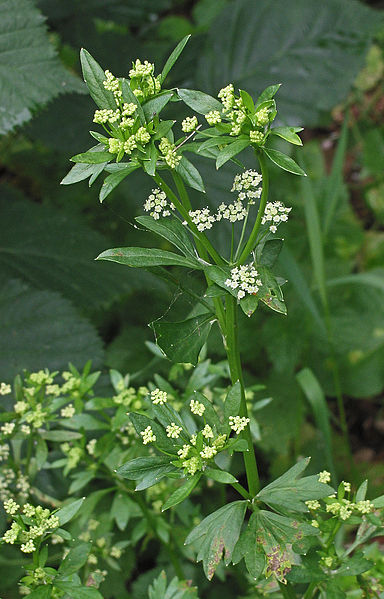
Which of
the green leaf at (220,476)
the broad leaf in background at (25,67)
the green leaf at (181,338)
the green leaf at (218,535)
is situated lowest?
the green leaf at (218,535)

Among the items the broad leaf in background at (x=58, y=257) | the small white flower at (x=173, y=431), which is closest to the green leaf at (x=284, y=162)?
the small white flower at (x=173, y=431)

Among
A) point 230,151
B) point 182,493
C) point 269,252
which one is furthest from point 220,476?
point 230,151

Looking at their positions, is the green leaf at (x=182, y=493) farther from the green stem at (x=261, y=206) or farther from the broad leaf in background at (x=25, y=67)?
the broad leaf in background at (x=25, y=67)

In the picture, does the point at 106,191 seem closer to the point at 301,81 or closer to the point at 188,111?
the point at 188,111

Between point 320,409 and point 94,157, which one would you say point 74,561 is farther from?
point 320,409

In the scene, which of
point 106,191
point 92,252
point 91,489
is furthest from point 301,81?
point 106,191

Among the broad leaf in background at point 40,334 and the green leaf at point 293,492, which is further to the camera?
the broad leaf in background at point 40,334

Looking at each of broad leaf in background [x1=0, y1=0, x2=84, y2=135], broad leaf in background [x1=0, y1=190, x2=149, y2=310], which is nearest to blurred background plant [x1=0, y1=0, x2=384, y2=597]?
broad leaf in background [x1=0, y1=190, x2=149, y2=310]
